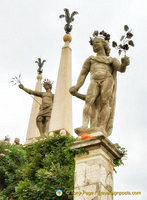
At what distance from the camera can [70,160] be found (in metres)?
8.13

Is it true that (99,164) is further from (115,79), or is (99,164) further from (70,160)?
(115,79)

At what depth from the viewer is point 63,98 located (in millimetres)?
13570

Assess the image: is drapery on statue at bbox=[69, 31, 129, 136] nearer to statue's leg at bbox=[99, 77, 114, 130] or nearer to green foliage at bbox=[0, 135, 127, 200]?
statue's leg at bbox=[99, 77, 114, 130]

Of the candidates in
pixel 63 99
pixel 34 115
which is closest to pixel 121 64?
pixel 63 99

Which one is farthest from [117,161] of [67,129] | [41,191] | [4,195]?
[67,129]

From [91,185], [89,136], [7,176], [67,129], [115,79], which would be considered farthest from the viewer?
[67,129]

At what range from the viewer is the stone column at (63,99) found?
42.3 ft

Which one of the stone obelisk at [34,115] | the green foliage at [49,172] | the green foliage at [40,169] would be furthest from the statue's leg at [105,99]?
the stone obelisk at [34,115]

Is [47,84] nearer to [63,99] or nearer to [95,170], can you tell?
[63,99]

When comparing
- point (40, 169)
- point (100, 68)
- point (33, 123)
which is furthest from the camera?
point (33, 123)

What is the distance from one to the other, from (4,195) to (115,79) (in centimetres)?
440

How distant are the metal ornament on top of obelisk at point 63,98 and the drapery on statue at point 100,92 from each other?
14.2 feet

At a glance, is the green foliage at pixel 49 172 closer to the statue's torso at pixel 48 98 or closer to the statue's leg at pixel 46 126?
the statue's leg at pixel 46 126

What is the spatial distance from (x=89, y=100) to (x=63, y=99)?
5.72m
